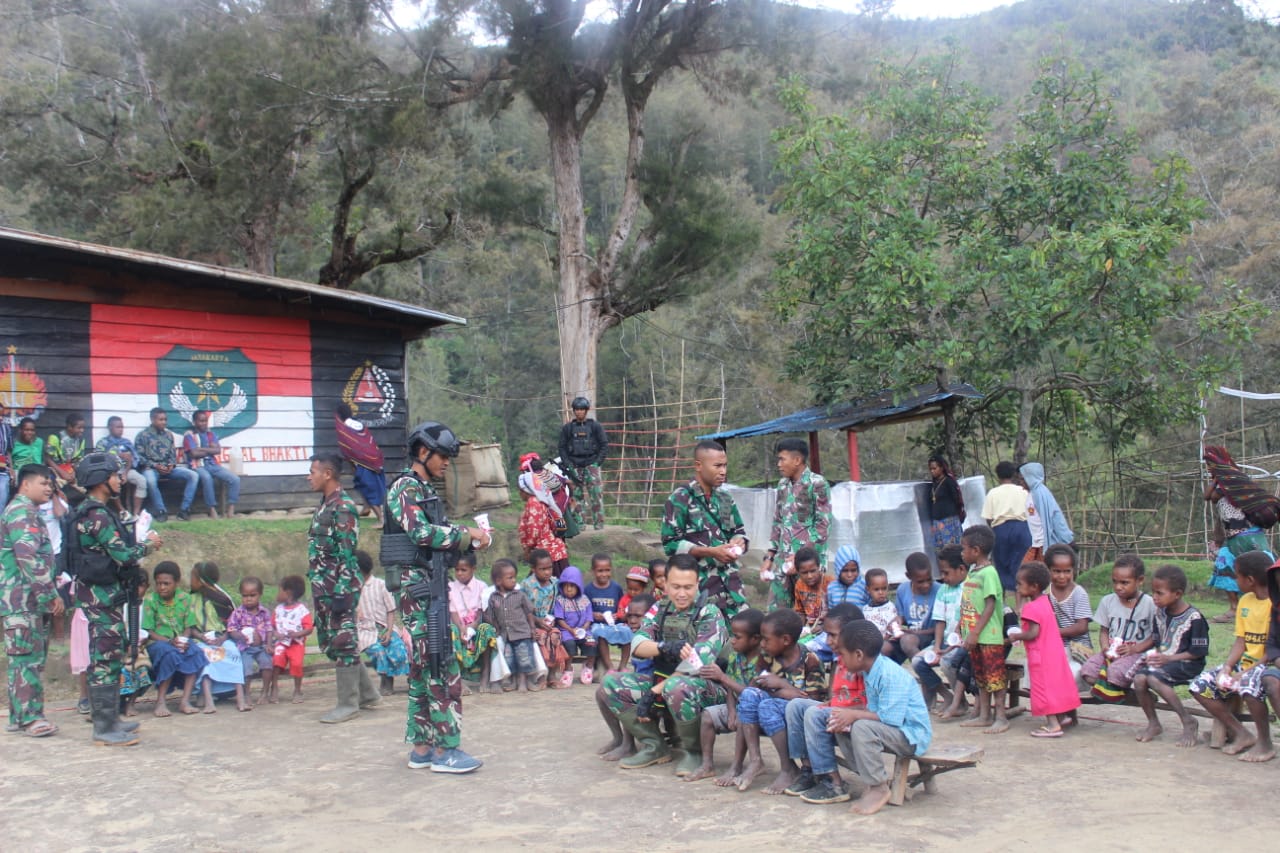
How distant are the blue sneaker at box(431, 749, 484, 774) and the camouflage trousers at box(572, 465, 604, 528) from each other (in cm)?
650

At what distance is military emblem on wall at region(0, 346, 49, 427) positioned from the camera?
11586 millimetres

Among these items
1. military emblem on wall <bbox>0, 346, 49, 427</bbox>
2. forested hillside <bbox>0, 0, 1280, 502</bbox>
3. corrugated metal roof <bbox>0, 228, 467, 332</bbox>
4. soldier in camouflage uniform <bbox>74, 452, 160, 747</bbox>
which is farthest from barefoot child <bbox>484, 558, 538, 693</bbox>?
forested hillside <bbox>0, 0, 1280, 502</bbox>

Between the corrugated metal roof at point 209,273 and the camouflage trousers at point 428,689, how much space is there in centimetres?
724

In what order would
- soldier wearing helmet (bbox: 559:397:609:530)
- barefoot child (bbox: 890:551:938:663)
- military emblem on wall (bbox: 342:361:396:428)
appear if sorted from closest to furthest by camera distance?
barefoot child (bbox: 890:551:938:663)
soldier wearing helmet (bbox: 559:397:609:530)
military emblem on wall (bbox: 342:361:396:428)

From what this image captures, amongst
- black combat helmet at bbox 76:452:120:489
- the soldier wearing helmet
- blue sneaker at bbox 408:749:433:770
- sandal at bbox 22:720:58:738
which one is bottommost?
blue sneaker at bbox 408:749:433:770

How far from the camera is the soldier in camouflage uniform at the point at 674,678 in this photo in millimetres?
5934

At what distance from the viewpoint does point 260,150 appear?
16.4 metres

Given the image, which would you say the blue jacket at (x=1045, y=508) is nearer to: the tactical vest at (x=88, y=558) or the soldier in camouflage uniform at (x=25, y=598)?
the tactical vest at (x=88, y=558)

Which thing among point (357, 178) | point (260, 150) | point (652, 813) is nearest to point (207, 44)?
point (260, 150)

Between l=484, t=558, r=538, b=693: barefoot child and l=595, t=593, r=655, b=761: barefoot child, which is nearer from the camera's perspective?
l=595, t=593, r=655, b=761: barefoot child

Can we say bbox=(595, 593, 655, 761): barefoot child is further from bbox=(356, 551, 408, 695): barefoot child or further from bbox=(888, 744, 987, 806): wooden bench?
bbox=(356, 551, 408, 695): barefoot child

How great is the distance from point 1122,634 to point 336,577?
5.26 metres

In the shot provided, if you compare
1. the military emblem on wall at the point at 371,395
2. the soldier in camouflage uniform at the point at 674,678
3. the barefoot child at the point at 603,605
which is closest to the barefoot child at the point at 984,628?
the soldier in camouflage uniform at the point at 674,678

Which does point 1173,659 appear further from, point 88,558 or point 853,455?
point 853,455
